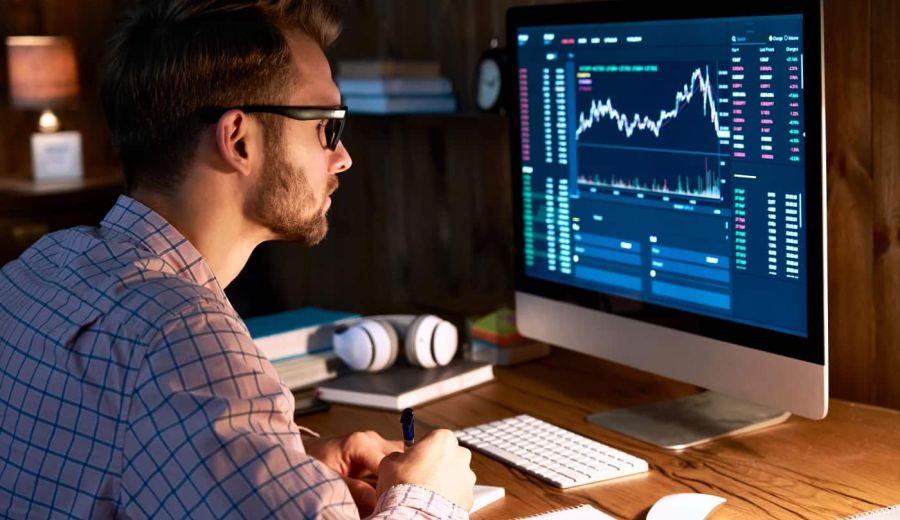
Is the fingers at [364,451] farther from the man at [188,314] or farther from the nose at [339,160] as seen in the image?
the nose at [339,160]

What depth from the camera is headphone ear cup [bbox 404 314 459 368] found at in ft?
7.06

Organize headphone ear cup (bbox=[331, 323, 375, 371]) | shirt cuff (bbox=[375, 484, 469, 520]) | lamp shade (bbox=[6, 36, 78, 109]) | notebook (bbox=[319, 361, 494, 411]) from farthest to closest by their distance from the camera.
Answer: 1. lamp shade (bbox=[6, 36, 78, 109])
2. headphone ear cup (bbox=[331, 323, 375, 371])
3. notebook (bbox=[319, 361, 494, 411])
4. shirt cuff (bbox=[375, 484, 469, 520])

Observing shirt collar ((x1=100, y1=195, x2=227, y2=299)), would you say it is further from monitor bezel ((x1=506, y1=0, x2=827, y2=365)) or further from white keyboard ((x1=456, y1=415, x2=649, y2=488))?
monitor bezel ((x1=506, y1=0, x2=827, y2=365))

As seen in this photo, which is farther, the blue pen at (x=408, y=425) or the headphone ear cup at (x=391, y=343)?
the headphone ear cup at (x=391, y=343)

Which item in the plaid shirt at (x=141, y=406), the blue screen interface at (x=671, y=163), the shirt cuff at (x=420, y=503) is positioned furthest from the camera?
the blue screen interface at (x=671, y=163)

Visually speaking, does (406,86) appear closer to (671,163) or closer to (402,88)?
(402,88)

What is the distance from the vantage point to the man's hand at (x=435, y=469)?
144 centimetres

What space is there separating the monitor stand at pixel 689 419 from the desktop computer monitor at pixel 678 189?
73 mm

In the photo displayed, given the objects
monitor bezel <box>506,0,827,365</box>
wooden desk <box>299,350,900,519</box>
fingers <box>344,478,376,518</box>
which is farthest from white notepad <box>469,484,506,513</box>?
monitor bezel <box>506,0,827,365</box>

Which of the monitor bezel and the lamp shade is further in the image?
the lamp shade

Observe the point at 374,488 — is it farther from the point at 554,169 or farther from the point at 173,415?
the point at 554,169

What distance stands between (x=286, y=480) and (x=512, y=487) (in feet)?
1.77

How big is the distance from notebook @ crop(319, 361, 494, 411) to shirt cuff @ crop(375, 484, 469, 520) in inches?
23.9

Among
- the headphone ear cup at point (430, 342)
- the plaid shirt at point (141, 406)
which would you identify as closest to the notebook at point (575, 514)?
the plaid shirt at point (141, 406)
